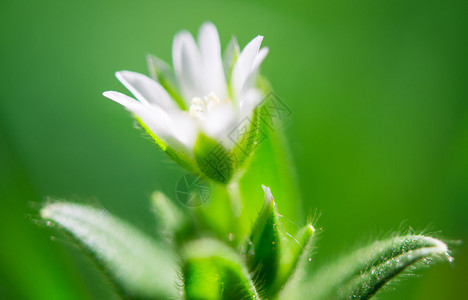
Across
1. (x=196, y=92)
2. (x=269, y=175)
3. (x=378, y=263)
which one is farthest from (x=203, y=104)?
(x=378, y=263)

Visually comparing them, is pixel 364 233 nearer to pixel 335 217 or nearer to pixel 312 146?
pixel 335 217

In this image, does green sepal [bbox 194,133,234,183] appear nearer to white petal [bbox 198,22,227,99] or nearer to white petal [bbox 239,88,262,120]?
white petal [bbox 239,88,262,120]

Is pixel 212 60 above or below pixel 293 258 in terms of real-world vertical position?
above

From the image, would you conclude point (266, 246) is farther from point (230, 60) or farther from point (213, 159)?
point (230, 60)

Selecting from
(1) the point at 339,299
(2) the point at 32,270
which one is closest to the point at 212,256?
(1) the point at 339,299

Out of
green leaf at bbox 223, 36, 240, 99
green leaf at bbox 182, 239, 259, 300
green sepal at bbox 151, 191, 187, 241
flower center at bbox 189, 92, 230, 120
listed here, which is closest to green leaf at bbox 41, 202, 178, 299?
green sepal at bbox 151, 191, 187, 241
